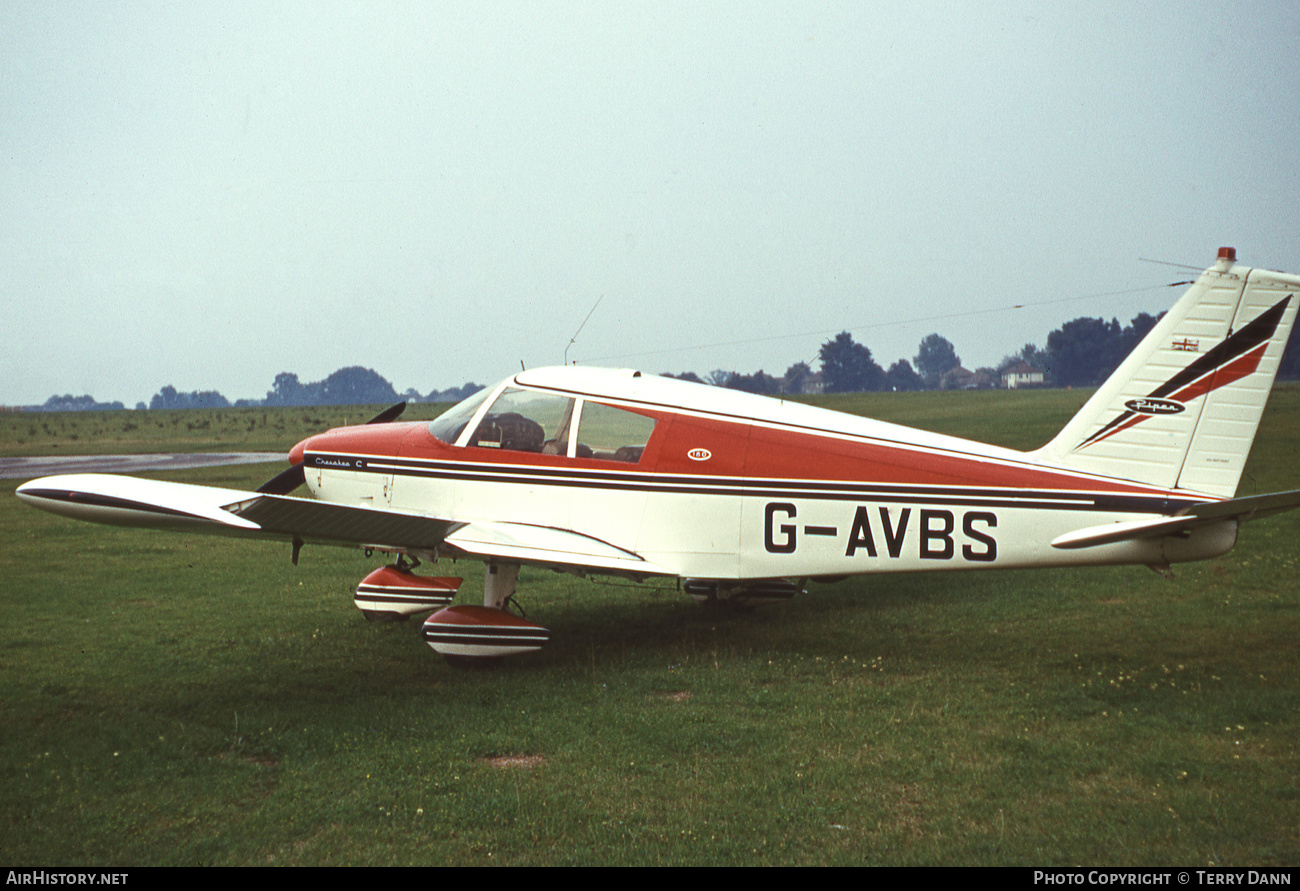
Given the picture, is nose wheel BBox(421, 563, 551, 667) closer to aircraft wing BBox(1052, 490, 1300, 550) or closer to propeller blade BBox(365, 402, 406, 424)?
propeller blade BBox(365, 402, 406, 424)

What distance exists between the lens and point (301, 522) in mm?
6648

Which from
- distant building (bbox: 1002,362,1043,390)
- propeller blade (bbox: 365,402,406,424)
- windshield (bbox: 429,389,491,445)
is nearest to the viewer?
windshield (bbox: 429,389,491,445)

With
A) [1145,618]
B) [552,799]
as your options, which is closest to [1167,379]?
[1145,618]

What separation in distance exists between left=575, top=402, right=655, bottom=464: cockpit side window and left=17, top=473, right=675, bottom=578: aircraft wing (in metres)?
0.75

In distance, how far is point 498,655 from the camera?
7.46m

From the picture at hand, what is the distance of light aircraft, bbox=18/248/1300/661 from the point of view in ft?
22.0

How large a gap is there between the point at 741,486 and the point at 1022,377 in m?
102

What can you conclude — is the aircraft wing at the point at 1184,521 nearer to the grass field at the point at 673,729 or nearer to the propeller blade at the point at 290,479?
the grass field at the point at 673,729

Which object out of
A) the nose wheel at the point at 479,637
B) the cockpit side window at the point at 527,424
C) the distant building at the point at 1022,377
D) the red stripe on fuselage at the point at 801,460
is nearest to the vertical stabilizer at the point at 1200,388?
the red stripe on fuselage at the point at 801,460

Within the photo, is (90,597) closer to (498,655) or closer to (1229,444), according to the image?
(498,655)

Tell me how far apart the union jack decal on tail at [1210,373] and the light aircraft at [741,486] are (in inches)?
0.6

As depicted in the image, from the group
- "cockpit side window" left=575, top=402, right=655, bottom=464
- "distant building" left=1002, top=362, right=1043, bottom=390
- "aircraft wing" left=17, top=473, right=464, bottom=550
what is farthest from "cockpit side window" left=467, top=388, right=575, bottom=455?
"distant building" left=1002, top=362, right=1043, bottom=390
